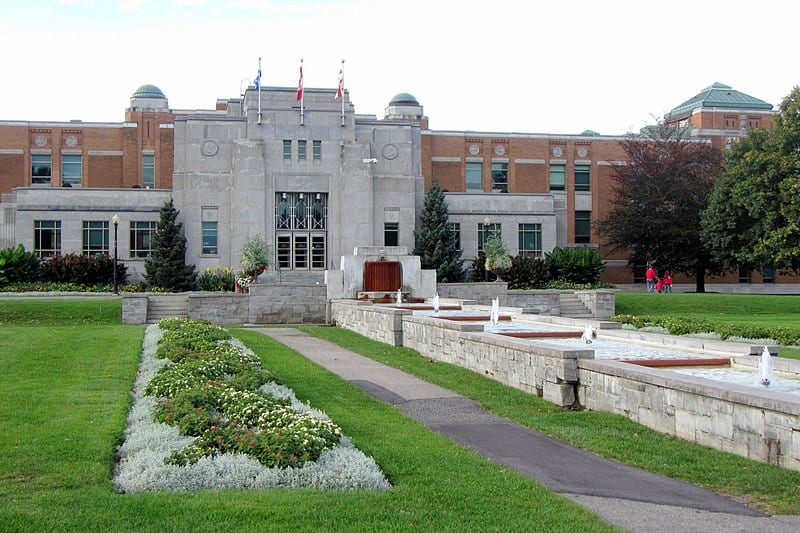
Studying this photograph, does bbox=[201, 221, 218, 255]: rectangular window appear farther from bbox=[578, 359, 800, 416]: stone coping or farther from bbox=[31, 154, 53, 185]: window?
bbox=[578, 359, 800, 416]: stone coping

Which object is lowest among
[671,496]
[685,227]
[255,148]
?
[671,496]

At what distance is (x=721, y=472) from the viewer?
8.54 metres

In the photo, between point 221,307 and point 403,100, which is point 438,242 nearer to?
point 221,307

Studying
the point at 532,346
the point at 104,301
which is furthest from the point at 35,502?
the point at 104,301

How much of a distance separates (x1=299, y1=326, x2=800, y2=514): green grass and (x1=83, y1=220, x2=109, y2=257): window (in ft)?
132

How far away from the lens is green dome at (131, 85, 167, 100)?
7156 cm

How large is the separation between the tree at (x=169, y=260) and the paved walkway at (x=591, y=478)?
3693cm

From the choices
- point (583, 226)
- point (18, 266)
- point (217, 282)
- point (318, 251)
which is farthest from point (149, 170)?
point (583, 226)

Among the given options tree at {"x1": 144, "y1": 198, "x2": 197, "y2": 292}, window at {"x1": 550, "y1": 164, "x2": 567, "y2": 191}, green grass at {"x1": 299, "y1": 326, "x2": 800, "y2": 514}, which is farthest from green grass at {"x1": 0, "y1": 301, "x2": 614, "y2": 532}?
window at {"x1": 550, "y1": 164, "x2": 567, "y2": 191}

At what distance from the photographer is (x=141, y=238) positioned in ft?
171

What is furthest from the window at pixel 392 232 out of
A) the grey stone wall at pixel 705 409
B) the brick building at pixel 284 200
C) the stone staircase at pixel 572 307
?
the grey stone wall at pixel 705 409

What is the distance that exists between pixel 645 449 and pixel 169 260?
4283 centimetres

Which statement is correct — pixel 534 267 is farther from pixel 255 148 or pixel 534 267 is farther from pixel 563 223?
pixel 255 148

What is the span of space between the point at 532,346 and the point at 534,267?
120ft
